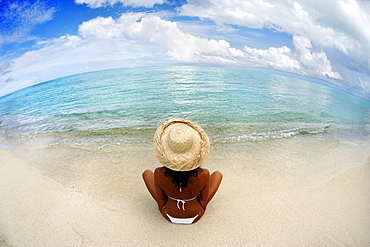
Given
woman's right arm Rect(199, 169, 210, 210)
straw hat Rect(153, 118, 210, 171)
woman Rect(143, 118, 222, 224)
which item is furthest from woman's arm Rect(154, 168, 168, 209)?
woman's right arm Rect(199, 169, 210, 210)

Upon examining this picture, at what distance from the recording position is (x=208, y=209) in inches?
118

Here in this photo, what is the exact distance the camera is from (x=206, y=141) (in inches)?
89.0

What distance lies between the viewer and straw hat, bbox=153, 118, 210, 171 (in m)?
2.07

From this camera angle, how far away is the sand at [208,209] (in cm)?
253

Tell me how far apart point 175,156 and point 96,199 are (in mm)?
1981

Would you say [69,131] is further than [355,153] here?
Yes

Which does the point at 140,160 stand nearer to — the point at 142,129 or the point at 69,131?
the point at 142,129

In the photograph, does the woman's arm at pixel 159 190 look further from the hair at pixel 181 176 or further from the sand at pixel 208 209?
the sand at pixel 208 209

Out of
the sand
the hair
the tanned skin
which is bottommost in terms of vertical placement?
the sand

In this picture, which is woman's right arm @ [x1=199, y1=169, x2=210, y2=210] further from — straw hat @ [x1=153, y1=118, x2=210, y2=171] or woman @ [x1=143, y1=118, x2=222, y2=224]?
straw hat @ [x1=153, y1=118, x2=210, y2=171]

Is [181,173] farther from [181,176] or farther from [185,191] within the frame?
[185,191]

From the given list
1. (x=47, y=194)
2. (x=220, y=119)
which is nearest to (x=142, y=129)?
(x=220, y=119)

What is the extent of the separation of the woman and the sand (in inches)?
12.0

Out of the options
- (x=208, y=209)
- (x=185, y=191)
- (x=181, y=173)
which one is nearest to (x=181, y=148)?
(x=181, y=173)
